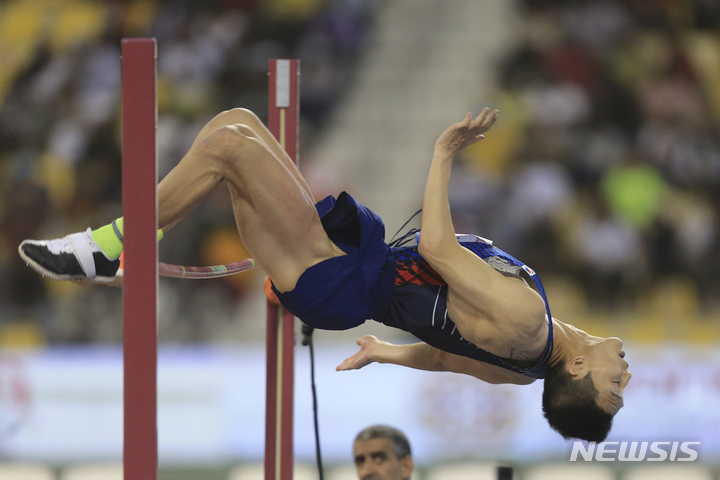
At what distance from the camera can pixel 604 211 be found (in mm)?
6723

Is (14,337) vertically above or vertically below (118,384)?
above

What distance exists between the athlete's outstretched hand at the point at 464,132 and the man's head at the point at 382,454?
173cm

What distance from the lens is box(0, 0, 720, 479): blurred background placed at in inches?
213

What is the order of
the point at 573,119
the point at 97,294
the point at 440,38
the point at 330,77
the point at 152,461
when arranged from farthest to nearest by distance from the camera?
1. the point at 440,38
2. the point at 330,77
3. the point at 573,119
4. the point at 97,294
5. the point at 152,461

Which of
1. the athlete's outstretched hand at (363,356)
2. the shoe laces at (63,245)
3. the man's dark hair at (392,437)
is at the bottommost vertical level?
the man's dark hair at (392,437)

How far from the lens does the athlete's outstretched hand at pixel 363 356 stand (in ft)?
9.68

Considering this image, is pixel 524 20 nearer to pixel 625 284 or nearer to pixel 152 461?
pixel 625 284

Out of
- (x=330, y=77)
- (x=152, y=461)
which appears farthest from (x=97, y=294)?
(x=152, y=461)

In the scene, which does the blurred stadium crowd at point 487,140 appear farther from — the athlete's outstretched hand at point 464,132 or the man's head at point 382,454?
the athlete's outstretched hand at point 464,132

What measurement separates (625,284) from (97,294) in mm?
3990

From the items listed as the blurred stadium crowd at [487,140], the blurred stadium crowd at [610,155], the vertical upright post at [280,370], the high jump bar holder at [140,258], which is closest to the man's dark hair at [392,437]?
the vertical upright post at [280,370]

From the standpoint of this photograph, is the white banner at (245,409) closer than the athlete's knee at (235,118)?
No

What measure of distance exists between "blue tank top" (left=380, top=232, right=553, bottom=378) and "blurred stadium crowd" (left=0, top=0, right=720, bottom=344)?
134 inches

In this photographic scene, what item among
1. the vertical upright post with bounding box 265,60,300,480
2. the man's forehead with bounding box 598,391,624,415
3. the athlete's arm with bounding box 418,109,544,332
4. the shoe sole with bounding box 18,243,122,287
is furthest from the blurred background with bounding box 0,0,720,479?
the shoe sole with bounding box 18,243,122,287
